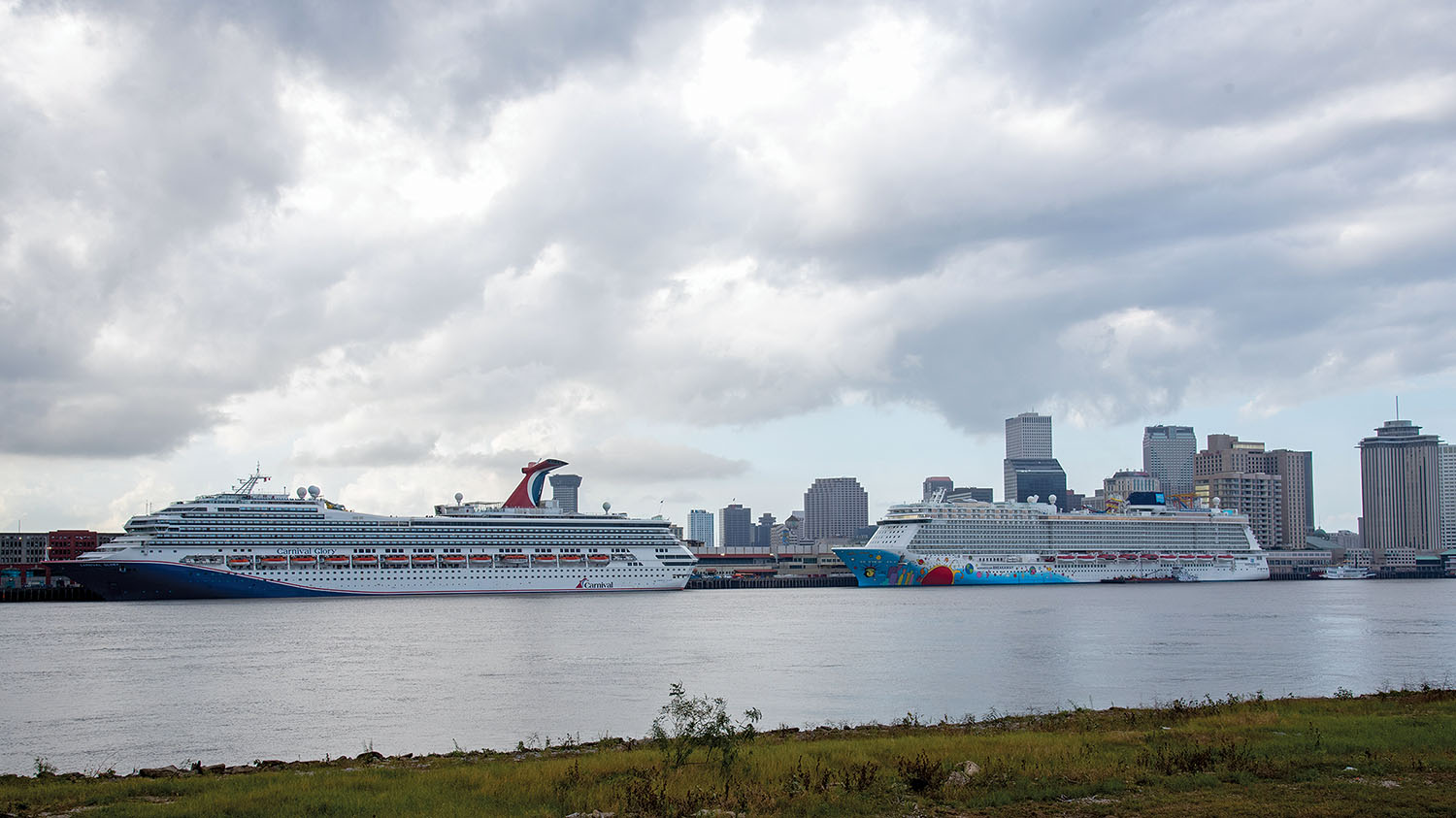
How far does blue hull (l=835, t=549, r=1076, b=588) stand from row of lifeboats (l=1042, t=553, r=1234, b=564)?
2570 mm

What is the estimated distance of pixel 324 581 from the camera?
329 feet

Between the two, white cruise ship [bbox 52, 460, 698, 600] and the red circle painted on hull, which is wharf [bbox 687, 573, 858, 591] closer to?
the red circle painted on hull

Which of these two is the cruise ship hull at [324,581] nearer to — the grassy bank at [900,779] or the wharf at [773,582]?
the wharf at [773,582]

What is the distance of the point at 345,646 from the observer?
51.2 metres

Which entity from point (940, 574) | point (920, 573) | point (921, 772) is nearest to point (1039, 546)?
point (940, 574)

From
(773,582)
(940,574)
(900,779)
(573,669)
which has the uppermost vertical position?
(900,779)

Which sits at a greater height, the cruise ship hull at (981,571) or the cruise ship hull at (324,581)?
the cruise ship hull at (324,581)

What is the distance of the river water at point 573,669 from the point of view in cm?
2795

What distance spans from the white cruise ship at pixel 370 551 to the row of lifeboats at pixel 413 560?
0.30 ft

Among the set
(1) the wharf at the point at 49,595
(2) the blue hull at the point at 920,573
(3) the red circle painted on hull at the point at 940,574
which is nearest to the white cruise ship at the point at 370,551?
(1) the wharf at the point at 49,595

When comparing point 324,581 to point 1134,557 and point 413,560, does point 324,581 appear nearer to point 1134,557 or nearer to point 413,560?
point 413,560

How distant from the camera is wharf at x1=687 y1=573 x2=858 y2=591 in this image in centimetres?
15875

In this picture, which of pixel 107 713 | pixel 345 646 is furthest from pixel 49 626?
pixel 107 713

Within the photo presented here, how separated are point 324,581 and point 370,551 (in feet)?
15.1
